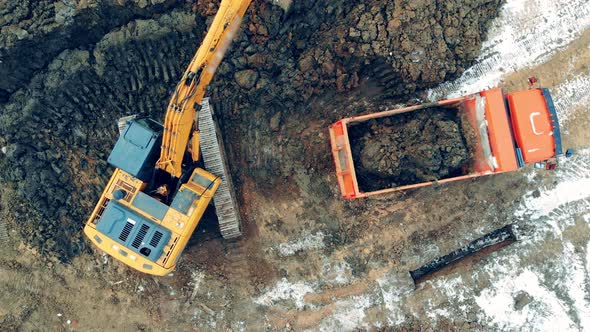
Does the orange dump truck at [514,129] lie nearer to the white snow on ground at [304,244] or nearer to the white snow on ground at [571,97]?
the white snow on ground at [571,97]

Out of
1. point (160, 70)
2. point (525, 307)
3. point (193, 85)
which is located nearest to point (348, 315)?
point (525, 307)


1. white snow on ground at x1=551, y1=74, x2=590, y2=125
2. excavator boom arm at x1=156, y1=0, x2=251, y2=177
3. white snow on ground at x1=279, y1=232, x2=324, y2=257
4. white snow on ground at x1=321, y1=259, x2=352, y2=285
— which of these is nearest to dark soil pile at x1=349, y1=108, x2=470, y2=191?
white snow on ground at x1=279, y1=232, x2=324, y2=257

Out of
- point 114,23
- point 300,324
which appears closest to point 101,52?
point 114,23

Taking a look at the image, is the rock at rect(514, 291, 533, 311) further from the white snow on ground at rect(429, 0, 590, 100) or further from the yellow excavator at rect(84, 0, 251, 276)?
the yellow excavator at rect(84, 0, 251, 276)

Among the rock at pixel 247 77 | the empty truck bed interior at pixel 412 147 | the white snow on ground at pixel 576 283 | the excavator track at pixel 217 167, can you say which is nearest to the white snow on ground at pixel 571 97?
the empty truck bed interior at pixel 412 147

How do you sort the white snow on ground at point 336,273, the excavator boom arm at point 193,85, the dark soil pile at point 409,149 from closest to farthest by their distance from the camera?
the excavator boom arm at point 193,85 → the dark soil pile at point 409,149 → the white snow on ground at point 336,273

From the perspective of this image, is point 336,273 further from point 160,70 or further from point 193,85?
point 160,70
